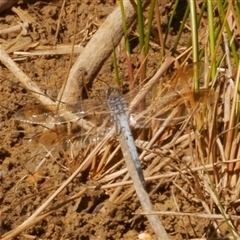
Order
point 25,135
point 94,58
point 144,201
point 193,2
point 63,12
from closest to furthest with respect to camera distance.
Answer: point 144,201, point 193,2, point 25,135, point 94,58, point 63,12

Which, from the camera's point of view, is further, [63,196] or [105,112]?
[105,112]

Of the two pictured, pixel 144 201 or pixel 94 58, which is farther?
pixel 94 58

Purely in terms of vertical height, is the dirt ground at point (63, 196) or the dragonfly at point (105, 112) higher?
the dragonfly at point (105, 112)

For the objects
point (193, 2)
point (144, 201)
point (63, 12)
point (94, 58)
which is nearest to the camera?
point (144, 201)

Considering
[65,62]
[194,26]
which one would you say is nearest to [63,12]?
[65,62]

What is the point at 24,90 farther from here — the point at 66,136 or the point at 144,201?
the point at 144,201

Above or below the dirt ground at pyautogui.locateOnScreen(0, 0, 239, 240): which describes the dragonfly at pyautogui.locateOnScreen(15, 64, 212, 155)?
above

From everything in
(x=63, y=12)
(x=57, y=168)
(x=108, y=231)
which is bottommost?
(x=108, y=231)

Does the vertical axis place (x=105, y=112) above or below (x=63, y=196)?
above
